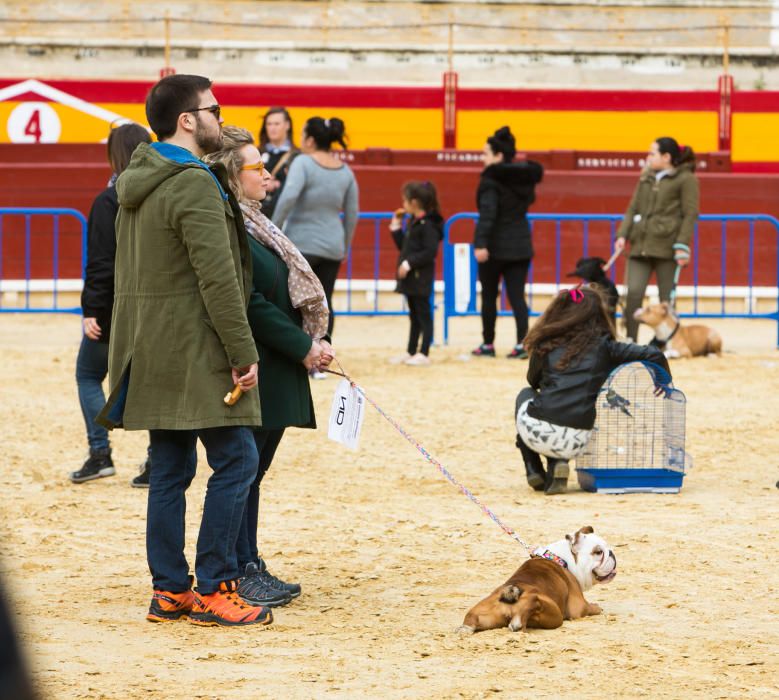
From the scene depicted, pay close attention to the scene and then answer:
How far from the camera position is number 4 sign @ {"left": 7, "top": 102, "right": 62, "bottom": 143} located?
1712 centimetres

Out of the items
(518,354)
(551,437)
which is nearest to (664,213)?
(518,354)

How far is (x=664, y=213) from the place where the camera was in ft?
38.4

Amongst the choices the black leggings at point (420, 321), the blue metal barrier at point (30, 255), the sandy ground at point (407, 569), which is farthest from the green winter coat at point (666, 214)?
the blue metal barrier at point (30, 255)

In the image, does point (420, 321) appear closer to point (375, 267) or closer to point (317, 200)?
point (317, 200)

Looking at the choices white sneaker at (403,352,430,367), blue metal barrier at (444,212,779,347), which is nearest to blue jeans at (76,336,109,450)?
white sneaker at (403,352,430,367)

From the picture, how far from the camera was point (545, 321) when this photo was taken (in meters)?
6.87

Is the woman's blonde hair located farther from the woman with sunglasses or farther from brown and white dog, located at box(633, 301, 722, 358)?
brown and white dog, located at box(633, 301, 722, 358)

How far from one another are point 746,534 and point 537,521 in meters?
0.84

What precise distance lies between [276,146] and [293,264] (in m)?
5.35

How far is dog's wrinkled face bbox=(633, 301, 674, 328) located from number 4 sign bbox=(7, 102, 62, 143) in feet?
26.2

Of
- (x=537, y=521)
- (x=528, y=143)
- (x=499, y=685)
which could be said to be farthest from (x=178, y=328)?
(x=528, y=143)

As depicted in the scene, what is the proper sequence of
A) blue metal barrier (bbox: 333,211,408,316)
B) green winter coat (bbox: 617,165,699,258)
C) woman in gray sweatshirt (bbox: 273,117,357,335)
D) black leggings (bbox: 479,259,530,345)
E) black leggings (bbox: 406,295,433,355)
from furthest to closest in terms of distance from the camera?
blue metal barrier (bbox: 333,211,408,316) → black leggings (bbox: 479,259,530,345) → green winter coat (bbox: 617,165,699,258) → black leggings (bbox: 406,295,433,355) → woman in gray sweatshirt (bbox: 273,117,357,335)

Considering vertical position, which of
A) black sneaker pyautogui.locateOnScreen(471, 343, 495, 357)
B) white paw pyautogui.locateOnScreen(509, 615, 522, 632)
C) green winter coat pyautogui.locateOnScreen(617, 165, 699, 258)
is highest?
green winter coat pyautogui.locateOnScreen(617, 165, 699, 258)

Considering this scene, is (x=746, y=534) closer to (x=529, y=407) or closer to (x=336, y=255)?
(x=529, y=407)
